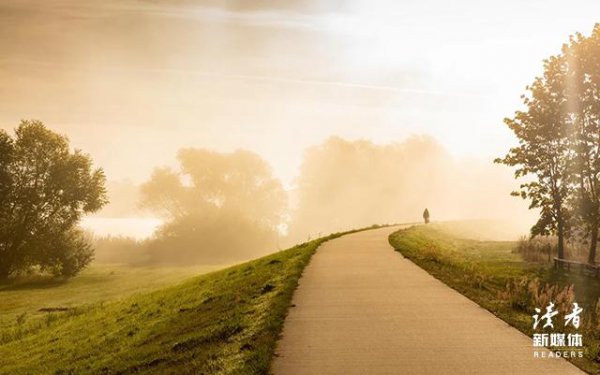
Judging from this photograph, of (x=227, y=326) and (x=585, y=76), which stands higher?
(x=585, y=76)

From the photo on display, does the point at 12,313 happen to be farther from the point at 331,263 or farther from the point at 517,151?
the point at 517,151

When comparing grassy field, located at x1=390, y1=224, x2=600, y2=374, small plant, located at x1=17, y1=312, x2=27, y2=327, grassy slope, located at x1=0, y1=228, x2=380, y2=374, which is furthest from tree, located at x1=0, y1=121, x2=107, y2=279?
grassy field, located at x1=390, y1=224, x2=600, y2=374

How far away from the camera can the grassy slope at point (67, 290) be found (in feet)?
89.5

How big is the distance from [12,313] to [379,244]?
2171cm

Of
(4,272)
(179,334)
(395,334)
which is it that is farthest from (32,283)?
(395,334)

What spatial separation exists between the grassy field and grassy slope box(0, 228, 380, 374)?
202 inches

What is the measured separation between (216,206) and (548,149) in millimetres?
59199

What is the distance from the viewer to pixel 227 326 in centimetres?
1043

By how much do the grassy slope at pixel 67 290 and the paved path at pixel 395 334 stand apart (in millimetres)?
18504

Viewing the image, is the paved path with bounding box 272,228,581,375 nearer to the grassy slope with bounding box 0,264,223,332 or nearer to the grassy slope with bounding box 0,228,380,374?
the grassy slope with bounding box 0,228,380,374

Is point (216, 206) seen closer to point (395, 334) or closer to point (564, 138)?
point (564, 138)

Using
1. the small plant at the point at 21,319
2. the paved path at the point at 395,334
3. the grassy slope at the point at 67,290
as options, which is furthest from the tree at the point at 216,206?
the paved path at the point at 395,334

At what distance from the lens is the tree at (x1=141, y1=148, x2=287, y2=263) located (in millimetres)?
70188

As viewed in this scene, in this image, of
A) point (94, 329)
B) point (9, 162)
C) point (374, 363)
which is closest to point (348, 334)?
point (374, 363)
